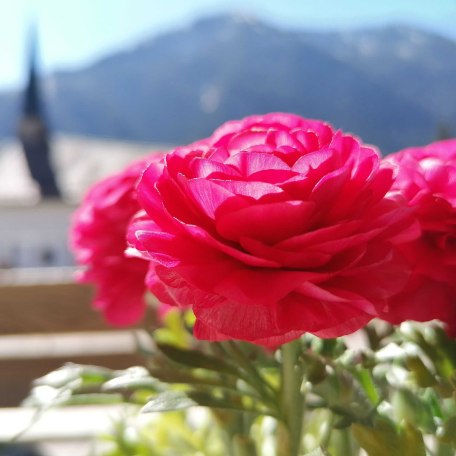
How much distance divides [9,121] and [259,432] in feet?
56.4

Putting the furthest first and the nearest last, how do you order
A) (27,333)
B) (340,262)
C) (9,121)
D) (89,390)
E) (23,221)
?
(9,121) → (23,221) → (27,333) → (89,390) → (340,262)

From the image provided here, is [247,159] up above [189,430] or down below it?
above

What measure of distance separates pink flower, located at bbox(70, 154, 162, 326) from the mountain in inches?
583

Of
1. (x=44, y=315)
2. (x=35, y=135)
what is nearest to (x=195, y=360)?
(x=44, y=315)

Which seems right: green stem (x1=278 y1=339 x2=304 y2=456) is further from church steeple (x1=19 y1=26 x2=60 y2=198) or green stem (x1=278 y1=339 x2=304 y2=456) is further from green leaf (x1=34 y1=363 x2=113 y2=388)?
church steeple (x1=19 y1=26 x2=60 y2=198)

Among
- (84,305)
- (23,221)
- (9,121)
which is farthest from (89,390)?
(9,121)

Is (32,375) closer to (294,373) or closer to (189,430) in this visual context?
(189,430)

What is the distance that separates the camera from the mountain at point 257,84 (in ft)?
52.9

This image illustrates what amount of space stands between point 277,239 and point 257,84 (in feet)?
58.2

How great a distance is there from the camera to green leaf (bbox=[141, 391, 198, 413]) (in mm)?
241

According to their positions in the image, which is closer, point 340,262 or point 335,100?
point 340,262

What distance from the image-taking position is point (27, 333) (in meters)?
0.89

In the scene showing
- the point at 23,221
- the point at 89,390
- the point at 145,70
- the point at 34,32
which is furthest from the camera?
the point at 145,70

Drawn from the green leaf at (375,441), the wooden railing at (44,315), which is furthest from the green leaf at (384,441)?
the wooden railing at (44,315)
